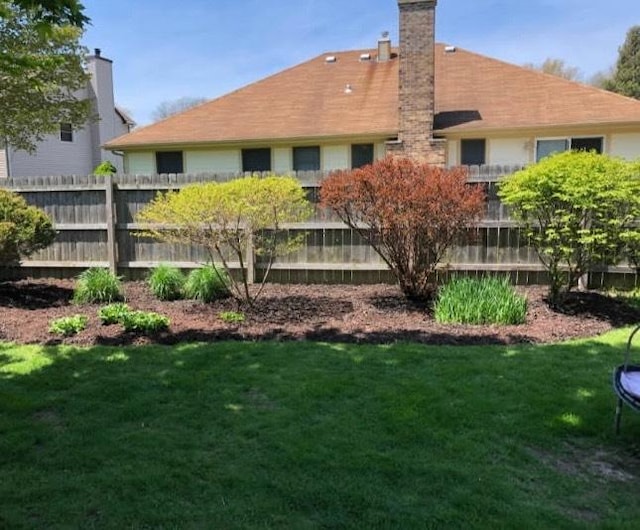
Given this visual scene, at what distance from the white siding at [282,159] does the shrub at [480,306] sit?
9589 millimetres

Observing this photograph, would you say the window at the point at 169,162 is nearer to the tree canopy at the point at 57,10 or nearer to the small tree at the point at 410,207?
the small tree at the point at 410,207

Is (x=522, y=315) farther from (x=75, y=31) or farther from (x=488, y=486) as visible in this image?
(x=75, y=31)

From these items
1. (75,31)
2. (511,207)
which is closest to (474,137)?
(511,207)

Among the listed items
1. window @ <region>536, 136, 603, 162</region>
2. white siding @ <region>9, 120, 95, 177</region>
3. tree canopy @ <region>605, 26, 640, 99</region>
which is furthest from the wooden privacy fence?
tree canopy @ <region>605, 26, 640, 99</region>

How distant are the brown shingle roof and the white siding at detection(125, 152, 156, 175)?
52 cm

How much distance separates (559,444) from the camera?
3422 mm

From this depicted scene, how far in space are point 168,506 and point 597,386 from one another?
3.39 meters

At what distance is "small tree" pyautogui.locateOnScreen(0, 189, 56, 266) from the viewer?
7824 millimetres

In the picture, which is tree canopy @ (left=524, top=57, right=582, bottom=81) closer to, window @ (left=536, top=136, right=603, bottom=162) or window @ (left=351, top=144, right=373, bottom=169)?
window @ (left=536, top=136, right=603, bottom=162)

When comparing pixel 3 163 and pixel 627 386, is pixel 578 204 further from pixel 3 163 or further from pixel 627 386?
pixel 3 163

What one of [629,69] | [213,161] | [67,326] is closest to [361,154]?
[213,161]

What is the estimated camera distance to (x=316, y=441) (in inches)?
134

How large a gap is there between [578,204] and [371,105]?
10.2m

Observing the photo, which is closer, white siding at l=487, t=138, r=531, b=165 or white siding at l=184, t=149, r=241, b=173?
white siding at l=487, t=138, r=531, b=165
